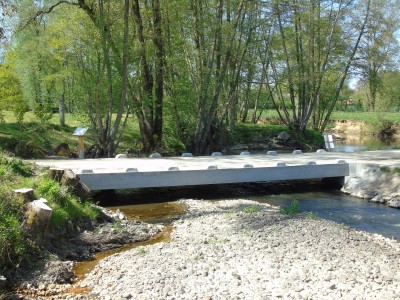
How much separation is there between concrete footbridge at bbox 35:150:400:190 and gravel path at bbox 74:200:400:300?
308 cm

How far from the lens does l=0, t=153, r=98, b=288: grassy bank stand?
6286 mm

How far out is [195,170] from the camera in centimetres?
1231

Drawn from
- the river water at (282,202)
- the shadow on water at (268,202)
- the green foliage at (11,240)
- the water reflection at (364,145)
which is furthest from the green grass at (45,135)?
the water reflection at (364,145)

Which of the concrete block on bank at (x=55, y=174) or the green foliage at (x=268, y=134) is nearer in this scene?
the concrete block on bank at (x=55, y=174)

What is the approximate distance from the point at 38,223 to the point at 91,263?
1036 millimetres

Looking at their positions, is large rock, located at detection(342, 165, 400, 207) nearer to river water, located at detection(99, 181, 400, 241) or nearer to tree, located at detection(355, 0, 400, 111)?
river water, located at detection(99, 181, 400, 241)

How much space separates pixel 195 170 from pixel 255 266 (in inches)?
236

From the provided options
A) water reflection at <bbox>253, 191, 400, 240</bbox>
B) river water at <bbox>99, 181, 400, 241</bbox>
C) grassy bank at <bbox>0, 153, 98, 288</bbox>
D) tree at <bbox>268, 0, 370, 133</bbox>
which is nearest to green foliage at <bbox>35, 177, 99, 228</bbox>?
grassy bank at <bbox>0, 153, 98, 288</bbox>

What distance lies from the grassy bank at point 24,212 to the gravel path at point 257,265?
1.05m

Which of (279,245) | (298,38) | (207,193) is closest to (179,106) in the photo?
(207,193)

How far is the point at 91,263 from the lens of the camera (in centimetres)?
705

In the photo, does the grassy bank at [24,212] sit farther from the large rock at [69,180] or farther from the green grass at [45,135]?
the green grass at [45,135]

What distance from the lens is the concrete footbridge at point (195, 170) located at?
11.4m

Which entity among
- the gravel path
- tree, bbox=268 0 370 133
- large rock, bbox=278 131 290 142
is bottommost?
the gravel path
